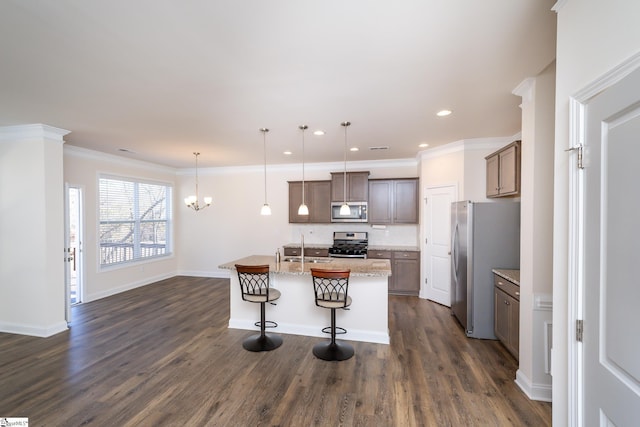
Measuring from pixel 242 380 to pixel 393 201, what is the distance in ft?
13.7

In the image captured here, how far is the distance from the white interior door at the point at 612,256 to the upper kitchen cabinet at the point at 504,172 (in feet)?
7.60

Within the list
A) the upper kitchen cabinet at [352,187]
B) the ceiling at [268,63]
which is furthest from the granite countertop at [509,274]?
the upper kitchen cabinet at [352,187]

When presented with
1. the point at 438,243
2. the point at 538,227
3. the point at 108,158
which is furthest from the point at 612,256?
the point at 108,158

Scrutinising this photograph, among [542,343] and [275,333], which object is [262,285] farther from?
[542,343]

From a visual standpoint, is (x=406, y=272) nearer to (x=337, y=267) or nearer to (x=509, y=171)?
(x=337, y=267)

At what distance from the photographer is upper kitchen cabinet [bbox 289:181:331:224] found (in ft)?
19.8

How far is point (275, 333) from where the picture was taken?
3.75 m

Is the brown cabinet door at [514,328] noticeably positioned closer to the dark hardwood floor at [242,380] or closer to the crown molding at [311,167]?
the dark hardwood floor at [242,380]

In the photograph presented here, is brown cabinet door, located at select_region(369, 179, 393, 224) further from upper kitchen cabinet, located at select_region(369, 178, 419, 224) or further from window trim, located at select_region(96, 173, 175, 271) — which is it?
window trim, located at select_region(96, 173, 175, 271)

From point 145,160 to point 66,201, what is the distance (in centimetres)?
196

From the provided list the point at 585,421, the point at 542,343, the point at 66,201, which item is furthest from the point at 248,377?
the point at 66,201

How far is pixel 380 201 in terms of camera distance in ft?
18.8

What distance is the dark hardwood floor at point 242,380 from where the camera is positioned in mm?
2207

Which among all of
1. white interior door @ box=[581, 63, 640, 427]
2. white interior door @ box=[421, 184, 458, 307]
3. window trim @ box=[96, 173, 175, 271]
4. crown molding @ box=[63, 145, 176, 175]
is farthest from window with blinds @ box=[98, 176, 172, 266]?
white interior door @ box=[581, 63, 640, 427]
